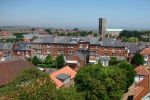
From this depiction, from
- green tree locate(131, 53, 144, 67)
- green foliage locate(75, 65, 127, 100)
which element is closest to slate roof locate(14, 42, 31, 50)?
green tree locate(131, 53, 144, 67)

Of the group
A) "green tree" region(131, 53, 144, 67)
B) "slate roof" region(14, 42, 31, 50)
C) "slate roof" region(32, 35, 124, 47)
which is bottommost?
"green tree" region(131, 53, 144, 67)

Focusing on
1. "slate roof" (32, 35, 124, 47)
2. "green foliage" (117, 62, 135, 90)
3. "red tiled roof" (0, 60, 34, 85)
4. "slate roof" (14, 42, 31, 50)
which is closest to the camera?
"red tiled roof" (0, 60, 34, 85)

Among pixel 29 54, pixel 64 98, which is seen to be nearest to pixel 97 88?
pixel 64 98

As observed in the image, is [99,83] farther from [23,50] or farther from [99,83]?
[23,50]

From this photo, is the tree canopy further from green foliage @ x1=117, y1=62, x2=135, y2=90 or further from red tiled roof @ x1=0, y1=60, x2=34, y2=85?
red tiled roof @ x1=0, y1=60, x2=34, y2=85

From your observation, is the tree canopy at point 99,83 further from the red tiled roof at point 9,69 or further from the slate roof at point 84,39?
the slate roof at point 84,39

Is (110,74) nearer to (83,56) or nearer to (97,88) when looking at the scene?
(97,88)

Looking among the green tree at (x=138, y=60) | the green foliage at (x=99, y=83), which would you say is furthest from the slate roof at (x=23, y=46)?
the green foliage at (x=99, y=83)
